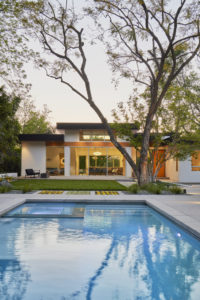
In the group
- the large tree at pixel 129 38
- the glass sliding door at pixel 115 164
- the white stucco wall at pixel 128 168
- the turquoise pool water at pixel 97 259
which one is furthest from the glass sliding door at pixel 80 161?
the turquoise pool water at pixel 97 259

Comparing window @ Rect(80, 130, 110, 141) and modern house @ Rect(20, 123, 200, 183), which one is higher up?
window @ Rect(80, 130, 110, 141)

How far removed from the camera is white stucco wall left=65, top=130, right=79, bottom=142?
28656mm

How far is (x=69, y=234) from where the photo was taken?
757 cm

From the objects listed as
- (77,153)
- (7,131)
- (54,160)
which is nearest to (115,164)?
(77,153)

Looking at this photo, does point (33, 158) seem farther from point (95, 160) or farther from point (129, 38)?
point (129, 38)

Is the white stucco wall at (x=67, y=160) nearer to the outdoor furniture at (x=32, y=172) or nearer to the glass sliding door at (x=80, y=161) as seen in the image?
the glass sliding door at (x=80, y=161)

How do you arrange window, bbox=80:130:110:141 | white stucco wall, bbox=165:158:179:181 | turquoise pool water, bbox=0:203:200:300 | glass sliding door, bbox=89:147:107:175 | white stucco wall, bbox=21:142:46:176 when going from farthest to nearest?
glass sliding door, bbox=89:147:107:175, window, bbox=80:130:110:141, white stucco wall, bbox=21:142:46:176, white stucco wall, bbox=165:158:179:181, turquoise pool water, bbox=0:203:200:300

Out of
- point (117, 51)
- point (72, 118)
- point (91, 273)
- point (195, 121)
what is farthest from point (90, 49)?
point (72, 118)

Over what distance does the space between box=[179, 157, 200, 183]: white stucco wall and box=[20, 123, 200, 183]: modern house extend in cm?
222

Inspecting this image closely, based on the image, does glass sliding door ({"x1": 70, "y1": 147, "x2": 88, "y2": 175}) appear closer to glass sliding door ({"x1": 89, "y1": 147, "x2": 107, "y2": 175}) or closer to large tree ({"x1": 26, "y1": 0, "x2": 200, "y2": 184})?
glass sliding door ({"x1": 89, "y1": 147, "x2": 107, "y2": 175})

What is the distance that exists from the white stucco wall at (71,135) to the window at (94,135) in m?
0.42

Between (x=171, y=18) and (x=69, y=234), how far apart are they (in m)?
11.6

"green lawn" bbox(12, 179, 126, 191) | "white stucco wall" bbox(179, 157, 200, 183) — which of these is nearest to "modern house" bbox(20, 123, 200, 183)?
"white stucco wall" bbox(179, 157, 200, 183)

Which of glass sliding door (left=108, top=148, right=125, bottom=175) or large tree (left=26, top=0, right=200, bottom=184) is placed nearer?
large tree (left=26, top=0, right=200, bottom=184)
